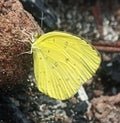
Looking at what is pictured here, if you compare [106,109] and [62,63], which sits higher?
[62,63]

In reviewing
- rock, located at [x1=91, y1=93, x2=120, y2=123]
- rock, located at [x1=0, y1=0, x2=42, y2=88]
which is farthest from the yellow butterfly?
rock, located at [x1=91, y1=93, x2=120, y2=123]

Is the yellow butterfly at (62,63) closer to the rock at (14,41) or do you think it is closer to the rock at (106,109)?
the rock at (14,41)

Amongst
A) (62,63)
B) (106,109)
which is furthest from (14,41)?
(106,109)

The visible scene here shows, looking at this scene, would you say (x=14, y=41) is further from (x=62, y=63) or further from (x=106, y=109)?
(x=106, y=109)

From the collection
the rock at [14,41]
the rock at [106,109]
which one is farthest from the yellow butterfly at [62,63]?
the rock at [106,109]

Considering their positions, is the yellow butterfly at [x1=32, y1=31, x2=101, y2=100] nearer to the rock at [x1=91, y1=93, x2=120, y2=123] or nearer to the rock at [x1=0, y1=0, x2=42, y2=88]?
the rock at [x1=0, y1=0, x2=42, y2=88]

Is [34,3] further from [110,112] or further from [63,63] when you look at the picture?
[110,112]
